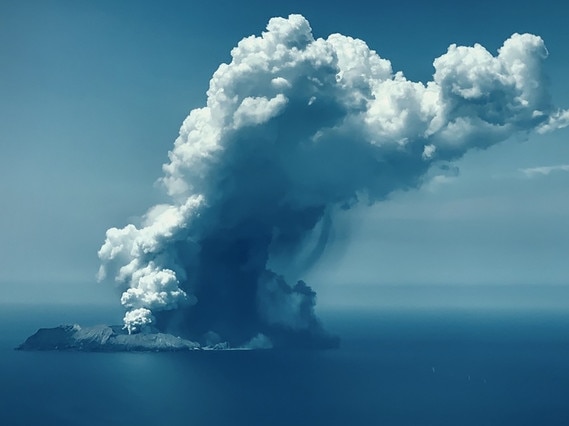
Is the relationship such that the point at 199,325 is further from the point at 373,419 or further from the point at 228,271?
the point at 373,419

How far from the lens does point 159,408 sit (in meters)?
112

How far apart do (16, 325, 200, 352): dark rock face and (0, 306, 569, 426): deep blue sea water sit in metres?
3.94

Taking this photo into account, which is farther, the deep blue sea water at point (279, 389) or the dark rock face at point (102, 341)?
the dark rock face at point (102, 341)

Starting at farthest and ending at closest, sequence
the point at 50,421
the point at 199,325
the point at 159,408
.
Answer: the point at 199,325
the point at 159,408
the point at 50,421

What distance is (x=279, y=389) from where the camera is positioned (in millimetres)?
129875

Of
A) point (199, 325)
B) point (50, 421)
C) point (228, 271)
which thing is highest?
point (228, 271)

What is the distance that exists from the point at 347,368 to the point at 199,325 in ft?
137

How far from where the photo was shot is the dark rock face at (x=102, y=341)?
174 metres

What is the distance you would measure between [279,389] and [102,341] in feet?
212

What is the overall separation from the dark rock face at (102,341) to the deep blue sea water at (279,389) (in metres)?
3.94

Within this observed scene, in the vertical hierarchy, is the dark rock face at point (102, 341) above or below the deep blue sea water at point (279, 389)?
above

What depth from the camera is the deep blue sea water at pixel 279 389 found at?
106500 millimetres

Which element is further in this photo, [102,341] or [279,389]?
[102,341]

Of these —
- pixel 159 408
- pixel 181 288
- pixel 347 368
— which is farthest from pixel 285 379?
pixel 181 288
